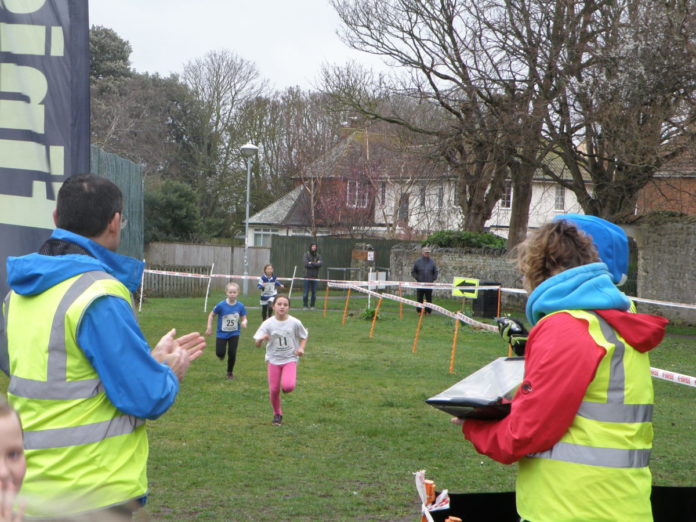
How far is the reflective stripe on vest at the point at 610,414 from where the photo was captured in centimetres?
300

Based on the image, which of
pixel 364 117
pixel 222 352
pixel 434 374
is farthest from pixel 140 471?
pixel 364 117

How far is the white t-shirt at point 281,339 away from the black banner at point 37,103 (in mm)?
5213

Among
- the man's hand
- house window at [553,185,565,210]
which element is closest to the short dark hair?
the man's hand

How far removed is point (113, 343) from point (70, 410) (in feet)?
0.99

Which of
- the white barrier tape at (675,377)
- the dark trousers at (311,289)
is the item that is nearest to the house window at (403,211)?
the dark trousers at (311,289)

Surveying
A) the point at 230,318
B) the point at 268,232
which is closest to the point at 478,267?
the point at 230,318

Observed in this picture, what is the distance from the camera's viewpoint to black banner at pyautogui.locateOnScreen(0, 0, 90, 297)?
15.4 ft

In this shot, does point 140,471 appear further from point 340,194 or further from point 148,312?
point 340,194

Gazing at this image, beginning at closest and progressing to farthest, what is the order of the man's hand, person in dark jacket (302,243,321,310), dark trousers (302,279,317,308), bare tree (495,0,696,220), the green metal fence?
the man's hand
the green metal fence
bare tree (495,0,696,220)
dark trousers (302,279,317,308)
person in dark jacket (302,243,321,310)

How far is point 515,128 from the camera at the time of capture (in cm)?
2339

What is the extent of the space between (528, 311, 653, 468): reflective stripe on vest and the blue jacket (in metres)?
1.41

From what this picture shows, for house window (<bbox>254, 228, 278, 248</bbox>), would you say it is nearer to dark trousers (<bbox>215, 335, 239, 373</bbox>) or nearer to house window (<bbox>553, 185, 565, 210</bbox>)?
house window (<bbox>553, 185, 565, 210</bbox>)

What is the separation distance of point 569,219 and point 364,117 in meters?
25.5

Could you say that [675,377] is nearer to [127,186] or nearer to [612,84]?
[127,186]
